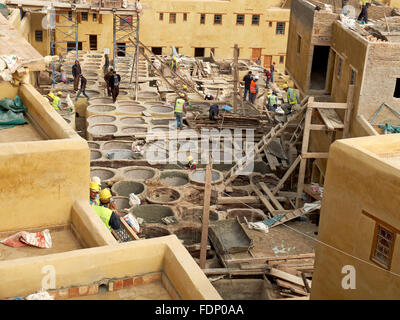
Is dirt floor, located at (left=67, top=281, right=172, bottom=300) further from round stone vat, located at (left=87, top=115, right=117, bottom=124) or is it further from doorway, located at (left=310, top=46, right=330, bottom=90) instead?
round stone vat, located at (left=87, top=115, right=117, bottom=124)

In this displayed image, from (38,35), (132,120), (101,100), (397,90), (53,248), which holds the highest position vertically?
(397,90)

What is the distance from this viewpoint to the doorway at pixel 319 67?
27.0 m

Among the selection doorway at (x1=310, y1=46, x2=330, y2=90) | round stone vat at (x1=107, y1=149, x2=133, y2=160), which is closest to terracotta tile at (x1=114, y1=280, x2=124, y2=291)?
round stone vat at (x1=107, y1=149, x2=133, y2=160)

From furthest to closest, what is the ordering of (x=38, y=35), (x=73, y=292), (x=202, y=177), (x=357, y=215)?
(x=38, y=35) < (x=202, y=177) < (x=357, y=215) < (x=73, y=292)

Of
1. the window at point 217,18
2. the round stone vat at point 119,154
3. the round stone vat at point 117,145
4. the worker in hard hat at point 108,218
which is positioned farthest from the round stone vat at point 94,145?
the window at point 217,18

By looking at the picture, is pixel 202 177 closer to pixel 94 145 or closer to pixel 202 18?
pixel 94 145

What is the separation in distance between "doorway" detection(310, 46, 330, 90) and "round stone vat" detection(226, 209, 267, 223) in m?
7.19

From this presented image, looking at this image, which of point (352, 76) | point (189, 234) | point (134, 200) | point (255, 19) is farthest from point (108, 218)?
point (255, 19)

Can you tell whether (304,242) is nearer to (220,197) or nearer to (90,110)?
(220,197)

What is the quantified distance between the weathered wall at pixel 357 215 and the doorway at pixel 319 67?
14.9 metres

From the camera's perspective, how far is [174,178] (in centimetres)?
2480

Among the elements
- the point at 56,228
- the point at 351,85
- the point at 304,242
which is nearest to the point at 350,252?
the point at 56,228

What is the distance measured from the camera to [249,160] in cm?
2450

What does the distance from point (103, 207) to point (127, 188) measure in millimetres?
10439
